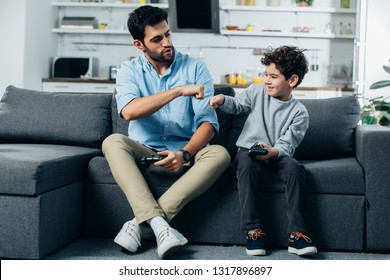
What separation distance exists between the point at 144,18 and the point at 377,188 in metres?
1.24

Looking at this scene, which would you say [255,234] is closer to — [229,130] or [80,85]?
[229,130]

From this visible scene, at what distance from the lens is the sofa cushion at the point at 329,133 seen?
8.51 ft

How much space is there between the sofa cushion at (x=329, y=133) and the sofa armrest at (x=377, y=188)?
0.41m

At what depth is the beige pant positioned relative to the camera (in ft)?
6.61

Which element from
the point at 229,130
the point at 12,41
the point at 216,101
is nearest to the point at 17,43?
the point at 12,41

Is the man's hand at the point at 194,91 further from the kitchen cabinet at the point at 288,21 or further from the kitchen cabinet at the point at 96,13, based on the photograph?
the kitchen cabinet at the point at 96,13

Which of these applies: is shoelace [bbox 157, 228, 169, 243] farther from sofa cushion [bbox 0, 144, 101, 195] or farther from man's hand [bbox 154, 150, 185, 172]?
sofa cushion [bbox 0, 144, 101, 195]

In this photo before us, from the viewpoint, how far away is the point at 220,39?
6.05m

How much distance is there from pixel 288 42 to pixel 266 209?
4079 millimetres

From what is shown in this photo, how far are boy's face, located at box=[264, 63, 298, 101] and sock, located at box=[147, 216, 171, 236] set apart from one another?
78 cm
